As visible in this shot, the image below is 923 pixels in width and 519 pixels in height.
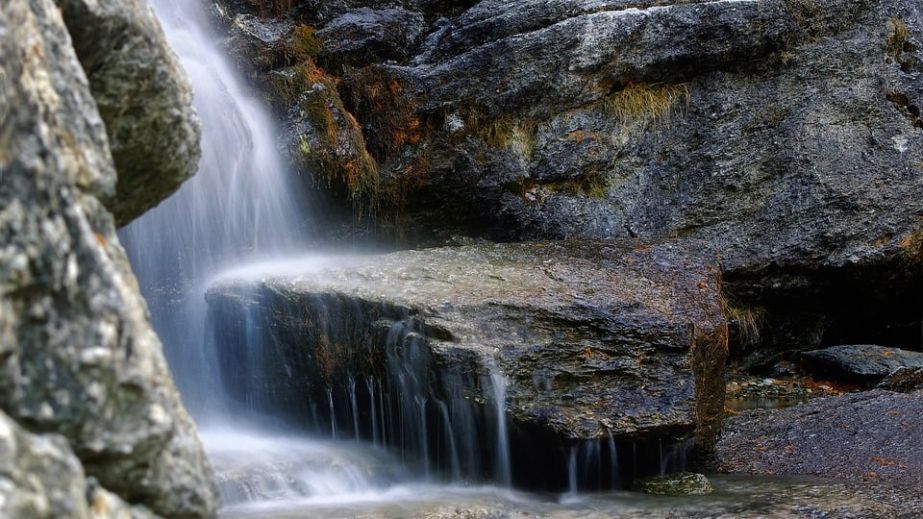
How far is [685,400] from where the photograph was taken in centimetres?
545

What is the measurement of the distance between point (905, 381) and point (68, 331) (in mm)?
7720

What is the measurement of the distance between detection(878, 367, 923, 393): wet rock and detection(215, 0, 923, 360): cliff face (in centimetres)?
130

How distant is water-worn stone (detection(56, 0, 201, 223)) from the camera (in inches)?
98.7

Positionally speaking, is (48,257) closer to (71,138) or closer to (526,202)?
(71,138)

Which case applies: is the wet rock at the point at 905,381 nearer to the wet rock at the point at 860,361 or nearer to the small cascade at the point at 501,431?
the wet rock at the point at 860,361

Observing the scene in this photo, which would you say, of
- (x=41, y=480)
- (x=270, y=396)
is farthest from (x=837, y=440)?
(x=41, y=480)

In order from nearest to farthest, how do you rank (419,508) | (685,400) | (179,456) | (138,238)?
(179,456)
(419,508)
(685,400)
(138,238)

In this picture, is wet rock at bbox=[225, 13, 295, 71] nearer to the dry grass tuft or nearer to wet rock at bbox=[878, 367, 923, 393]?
the dry grass tuft

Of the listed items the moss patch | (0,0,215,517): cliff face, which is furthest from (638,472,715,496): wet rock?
the moss patch

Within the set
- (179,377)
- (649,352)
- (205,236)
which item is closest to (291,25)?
(205,236)

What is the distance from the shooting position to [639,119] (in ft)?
28.2

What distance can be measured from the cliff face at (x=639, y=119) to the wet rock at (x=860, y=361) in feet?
2.13

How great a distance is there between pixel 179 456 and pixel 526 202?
6.43 m

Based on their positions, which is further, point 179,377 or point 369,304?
point 179,377
